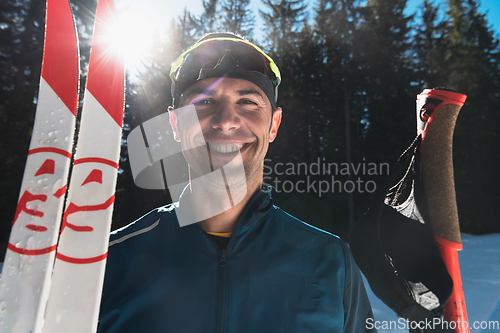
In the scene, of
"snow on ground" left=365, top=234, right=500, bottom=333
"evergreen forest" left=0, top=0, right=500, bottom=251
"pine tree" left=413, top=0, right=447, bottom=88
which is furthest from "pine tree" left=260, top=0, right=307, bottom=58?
"snow on ground" left=365, top=234, right=500, bottom=333

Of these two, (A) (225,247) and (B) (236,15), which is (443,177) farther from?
(B) (236,15)

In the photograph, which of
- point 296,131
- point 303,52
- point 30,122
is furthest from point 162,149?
point 303,52

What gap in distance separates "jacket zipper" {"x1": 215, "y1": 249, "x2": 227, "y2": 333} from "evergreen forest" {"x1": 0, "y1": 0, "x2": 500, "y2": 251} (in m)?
12.9

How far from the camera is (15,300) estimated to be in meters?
1.04

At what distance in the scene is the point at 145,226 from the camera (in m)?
1.48

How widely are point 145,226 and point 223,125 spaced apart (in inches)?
30.2

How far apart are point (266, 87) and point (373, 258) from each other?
1.28 metres

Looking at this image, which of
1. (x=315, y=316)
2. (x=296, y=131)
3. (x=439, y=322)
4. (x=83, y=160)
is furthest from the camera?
(x=296, y=131)

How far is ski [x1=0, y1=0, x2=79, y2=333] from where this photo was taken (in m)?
1.05

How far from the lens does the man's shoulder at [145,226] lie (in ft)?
4.72

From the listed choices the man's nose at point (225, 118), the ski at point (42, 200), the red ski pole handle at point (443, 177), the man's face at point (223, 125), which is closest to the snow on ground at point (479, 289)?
the red ski pole handle at point (443, 177)

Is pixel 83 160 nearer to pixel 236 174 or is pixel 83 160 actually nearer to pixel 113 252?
pixel 113 252

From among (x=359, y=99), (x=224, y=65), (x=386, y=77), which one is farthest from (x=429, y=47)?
(x=224, y=65)

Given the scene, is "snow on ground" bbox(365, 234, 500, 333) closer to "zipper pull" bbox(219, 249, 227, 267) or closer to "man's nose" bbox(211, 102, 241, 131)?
"zipper pull" bbox(219, 249, 227, 267)
